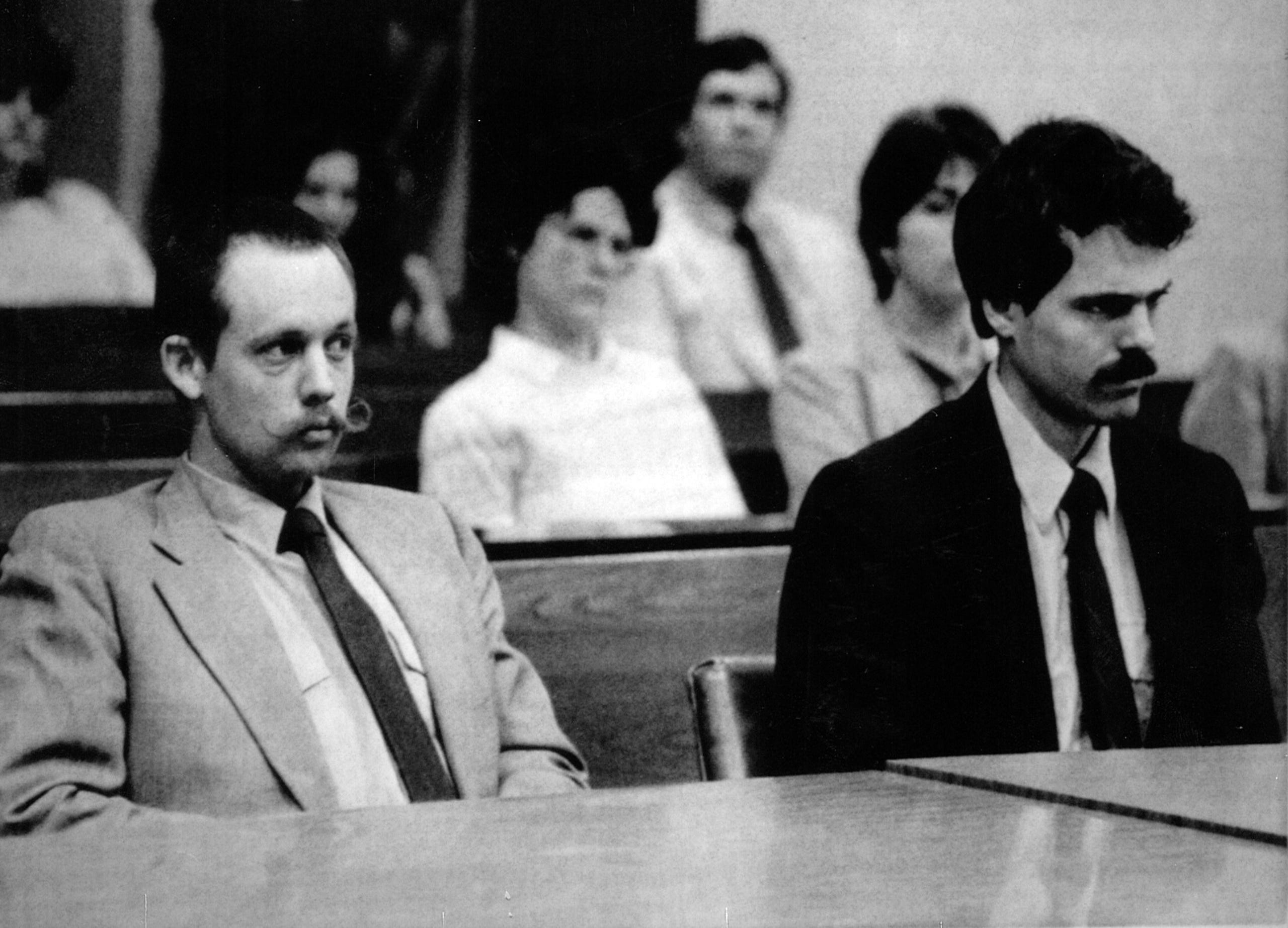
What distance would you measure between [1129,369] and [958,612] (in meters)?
0.59

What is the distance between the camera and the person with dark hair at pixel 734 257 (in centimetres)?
281

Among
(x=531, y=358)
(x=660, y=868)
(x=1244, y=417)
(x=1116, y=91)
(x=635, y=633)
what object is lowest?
(x=635, y=633)

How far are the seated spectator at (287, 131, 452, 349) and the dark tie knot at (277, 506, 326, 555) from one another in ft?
1.49

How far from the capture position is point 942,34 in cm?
294

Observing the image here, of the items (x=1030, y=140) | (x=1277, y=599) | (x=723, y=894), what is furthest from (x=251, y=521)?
A: (x=1277, y=599)

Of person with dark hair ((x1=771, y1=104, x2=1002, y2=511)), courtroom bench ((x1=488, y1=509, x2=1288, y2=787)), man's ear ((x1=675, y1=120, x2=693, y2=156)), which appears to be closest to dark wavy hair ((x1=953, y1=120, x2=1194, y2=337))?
person with dark hair ((x1=771, y1=104, x2=1002, y2=511))

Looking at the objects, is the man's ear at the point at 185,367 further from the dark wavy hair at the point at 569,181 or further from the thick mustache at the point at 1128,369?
the thick mustache at the point at 1128,369

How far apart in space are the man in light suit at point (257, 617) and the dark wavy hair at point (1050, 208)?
1044 mm

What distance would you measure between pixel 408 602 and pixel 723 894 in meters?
1.06

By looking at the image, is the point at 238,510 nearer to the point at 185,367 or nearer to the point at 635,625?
the point at 185,367

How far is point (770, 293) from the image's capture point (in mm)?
2910

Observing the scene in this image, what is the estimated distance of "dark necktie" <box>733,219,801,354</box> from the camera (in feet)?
9.50

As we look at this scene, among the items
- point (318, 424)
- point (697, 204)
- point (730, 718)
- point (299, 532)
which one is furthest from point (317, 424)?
point (697, 204)

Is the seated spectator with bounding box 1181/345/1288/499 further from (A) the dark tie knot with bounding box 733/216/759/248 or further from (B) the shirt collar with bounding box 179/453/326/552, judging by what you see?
(B) the shirt collar with bounding box 179/453/326/552
